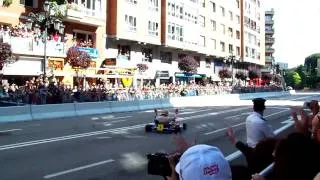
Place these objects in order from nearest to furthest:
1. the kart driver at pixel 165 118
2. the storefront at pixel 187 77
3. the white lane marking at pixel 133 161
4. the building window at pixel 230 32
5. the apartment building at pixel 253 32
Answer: the white lane marking at pixel 133 161 → the kart driver at pixel 165 118 → the storefront at pixel 187 77 → the building window at pixel 230 32 → the apartment building at pixel 253 32

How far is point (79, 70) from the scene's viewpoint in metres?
40.8

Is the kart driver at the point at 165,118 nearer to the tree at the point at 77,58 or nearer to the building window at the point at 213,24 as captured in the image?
the tree at the point at 77,58

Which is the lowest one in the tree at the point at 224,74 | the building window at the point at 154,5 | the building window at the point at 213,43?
the tree at the point at 224,74

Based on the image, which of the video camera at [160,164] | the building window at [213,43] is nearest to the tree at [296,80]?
the building window at [213,43]

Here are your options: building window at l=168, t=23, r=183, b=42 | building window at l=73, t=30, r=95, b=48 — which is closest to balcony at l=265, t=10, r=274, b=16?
building window at l=168, t=23, r=183, b=42

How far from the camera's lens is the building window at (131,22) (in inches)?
1986

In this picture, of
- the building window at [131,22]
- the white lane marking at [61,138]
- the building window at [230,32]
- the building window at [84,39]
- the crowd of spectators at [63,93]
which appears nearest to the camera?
the white lane marking at [61,138]

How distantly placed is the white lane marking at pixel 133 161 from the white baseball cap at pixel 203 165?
725cm

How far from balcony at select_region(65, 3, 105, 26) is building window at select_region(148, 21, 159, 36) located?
10102 millimetres

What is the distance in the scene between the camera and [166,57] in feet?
197

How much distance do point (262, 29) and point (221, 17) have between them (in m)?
30.2

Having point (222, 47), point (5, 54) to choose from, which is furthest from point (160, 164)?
point (222, 47)

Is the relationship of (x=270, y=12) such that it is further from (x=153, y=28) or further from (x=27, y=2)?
(x=27, y=2)

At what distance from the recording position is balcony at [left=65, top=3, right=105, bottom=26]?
40.8 metres
